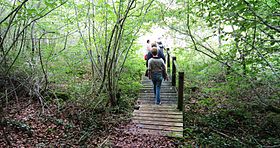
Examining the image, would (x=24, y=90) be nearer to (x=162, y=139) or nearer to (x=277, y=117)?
(x=162, y=139)

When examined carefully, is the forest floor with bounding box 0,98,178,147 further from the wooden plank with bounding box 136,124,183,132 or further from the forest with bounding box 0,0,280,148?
the wooden plank with bounding box 136,124,183,132

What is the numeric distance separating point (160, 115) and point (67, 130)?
278 cm

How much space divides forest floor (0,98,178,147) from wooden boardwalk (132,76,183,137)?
26 centimetres

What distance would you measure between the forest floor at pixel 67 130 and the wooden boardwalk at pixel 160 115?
26cm

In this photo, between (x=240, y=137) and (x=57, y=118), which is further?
(x=57, y=118)

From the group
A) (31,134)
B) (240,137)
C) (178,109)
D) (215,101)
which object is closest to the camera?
(31,134)

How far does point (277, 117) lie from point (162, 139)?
3.64m

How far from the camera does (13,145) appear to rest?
407cm

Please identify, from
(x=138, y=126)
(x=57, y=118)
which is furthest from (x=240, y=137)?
(x=57, y=118)

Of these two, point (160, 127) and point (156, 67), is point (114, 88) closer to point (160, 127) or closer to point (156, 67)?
point (156, 67)

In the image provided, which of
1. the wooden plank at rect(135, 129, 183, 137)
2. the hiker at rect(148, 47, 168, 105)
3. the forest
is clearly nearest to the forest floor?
the forest

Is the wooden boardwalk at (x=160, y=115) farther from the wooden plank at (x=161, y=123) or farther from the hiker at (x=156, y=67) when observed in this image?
the hiker at (x=156, y=67)

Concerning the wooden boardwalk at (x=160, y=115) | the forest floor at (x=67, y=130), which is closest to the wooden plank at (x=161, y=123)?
the wooden boardwalk at (x=160, y=115)

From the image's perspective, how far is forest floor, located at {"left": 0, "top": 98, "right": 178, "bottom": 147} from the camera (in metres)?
4.52
